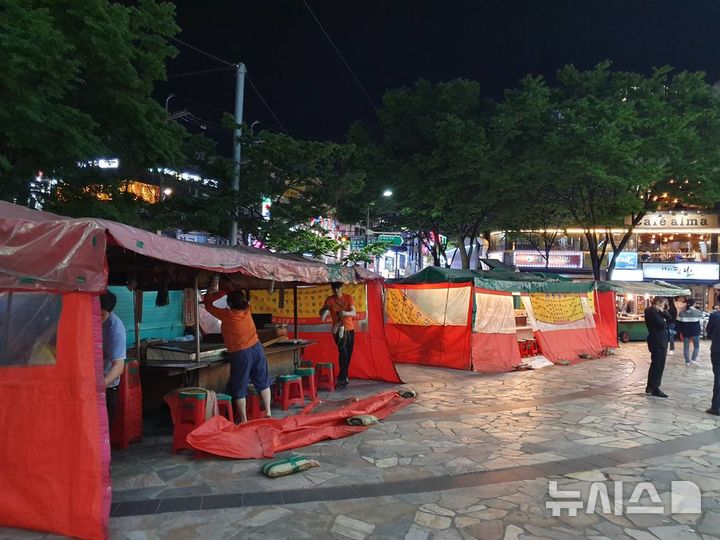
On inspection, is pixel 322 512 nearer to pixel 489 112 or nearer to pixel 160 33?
pixel 160 33

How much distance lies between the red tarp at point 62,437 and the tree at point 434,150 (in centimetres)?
1639

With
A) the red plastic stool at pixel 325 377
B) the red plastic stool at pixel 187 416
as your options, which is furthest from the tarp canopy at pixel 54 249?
the red plastic stool at pixel 325 377

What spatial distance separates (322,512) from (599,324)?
53.0 feet

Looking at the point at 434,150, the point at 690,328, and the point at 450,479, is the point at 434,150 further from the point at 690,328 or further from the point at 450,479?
the point at 450,479

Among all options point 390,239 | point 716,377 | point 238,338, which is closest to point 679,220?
point 390,239

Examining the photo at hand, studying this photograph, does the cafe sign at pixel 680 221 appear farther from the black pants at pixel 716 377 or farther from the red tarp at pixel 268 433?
the red tarp at pixel 268 433

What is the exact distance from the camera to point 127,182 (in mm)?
10875

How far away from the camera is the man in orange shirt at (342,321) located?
10102mm

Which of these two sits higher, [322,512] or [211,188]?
[211,188]

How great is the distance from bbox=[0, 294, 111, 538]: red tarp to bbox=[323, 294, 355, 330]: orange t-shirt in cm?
633

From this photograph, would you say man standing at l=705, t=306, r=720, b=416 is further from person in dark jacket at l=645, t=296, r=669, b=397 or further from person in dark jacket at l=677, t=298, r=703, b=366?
person in dark jacket at l=677, t=298, r=703, b=366

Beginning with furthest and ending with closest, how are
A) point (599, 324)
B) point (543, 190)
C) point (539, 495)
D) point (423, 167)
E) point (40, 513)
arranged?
point (543, 190), point (423, 167), point (599, 324), point (539, 495), point (40, 513)

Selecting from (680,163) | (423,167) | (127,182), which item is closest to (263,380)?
(127,182)

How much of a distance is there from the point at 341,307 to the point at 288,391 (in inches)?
88.5
